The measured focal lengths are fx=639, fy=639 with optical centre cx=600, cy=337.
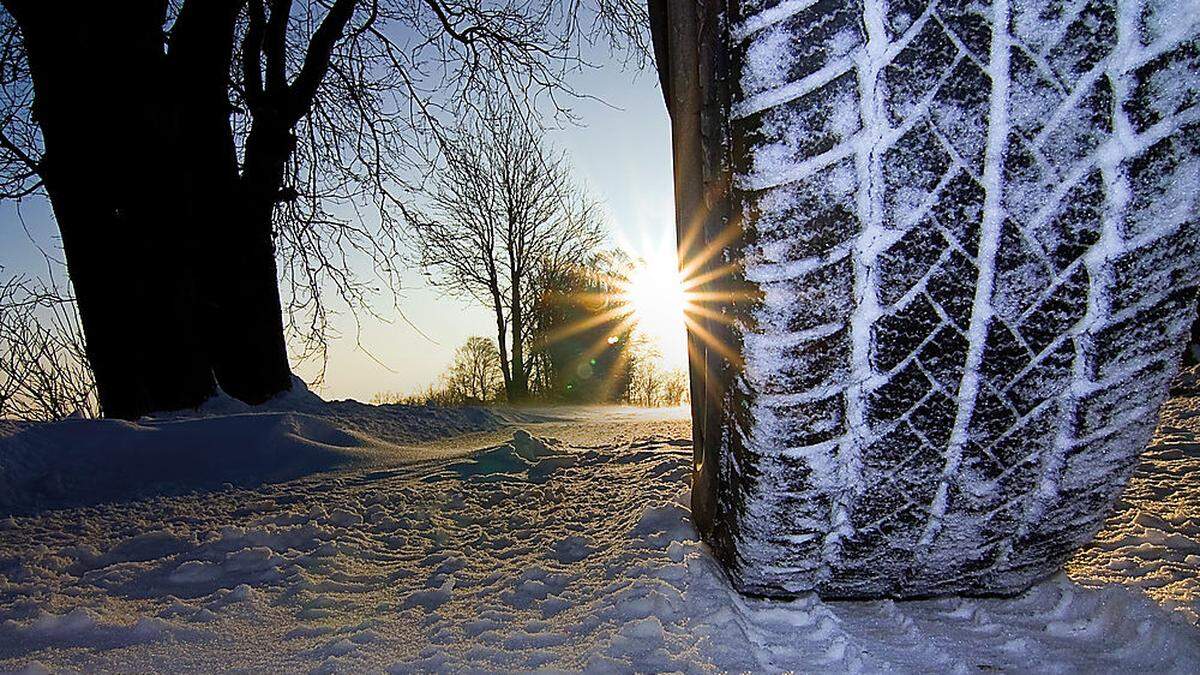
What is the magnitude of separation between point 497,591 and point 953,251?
0.77 metres

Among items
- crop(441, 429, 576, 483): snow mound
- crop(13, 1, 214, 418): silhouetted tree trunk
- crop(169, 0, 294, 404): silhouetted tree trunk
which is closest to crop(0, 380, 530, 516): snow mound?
crop(441, 429, 576, 483): snow mound

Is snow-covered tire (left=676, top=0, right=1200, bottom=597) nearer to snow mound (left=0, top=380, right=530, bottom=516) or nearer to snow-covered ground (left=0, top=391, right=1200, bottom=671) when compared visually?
snow-covered ground (left=0, top=391, right=1200, bottom=671)

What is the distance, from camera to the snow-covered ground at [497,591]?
75 centimetres

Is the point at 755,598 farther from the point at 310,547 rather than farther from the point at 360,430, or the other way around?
the point at 360,430

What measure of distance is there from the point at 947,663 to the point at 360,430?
2.57 meters

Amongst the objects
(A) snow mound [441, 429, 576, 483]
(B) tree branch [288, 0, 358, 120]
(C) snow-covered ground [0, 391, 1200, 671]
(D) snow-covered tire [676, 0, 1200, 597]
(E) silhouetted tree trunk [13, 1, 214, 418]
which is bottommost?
(C) snow-covered ground [0, 391, 1200, 671]

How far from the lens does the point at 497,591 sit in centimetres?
97

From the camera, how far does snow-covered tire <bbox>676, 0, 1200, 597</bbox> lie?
613 millimetres

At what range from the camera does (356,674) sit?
71 centimetres

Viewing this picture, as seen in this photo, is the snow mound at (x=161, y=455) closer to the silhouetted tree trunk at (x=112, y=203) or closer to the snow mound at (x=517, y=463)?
the snow mound at (x=517, y=463)

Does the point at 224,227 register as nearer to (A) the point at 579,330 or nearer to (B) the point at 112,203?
(B) the point at 112,203

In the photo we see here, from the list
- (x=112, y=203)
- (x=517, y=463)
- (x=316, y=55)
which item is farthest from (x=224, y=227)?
(x=517, y=463)

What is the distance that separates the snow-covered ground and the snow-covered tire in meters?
0.15

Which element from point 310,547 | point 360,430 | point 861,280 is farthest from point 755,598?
point 360,430
